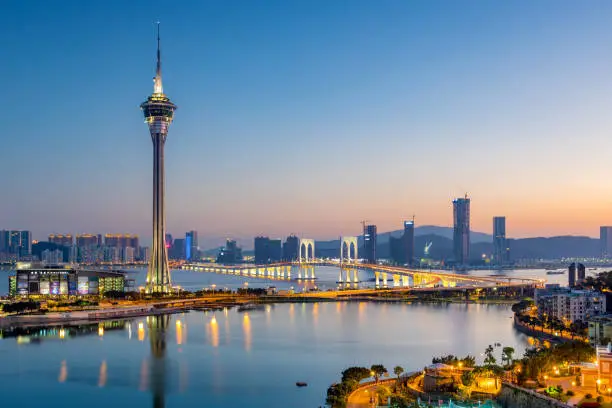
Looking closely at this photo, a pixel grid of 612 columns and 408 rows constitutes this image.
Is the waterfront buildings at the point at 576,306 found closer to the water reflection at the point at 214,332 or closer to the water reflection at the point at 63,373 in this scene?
the water reflection at the point at 214,332

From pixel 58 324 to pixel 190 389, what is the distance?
1122 centimetres

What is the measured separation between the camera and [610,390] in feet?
30.9

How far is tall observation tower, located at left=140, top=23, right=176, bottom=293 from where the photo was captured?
30.9 metres

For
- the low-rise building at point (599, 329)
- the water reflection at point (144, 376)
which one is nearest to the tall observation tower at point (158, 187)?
the water reflection at point (144, 376)

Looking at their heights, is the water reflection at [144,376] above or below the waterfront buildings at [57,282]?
below

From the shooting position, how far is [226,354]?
16.7m

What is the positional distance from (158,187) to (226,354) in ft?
51.2

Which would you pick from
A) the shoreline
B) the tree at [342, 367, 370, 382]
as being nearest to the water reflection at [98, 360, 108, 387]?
the tree at [342, 367, 370, 382]

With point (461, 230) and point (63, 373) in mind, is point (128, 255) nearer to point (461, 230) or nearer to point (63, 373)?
point (461, 230)

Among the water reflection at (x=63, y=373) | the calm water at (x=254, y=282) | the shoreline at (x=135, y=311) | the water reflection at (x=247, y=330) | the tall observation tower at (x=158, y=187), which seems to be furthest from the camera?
the calm water at (x=254, y=282)

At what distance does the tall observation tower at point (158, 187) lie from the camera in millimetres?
30938

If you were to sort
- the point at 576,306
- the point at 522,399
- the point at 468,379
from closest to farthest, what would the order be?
the point at 522,399, the point at 468,379, the point at 576,306

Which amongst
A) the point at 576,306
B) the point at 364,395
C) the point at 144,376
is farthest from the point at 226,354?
the point at 576,306

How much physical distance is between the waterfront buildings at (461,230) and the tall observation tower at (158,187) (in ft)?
184
